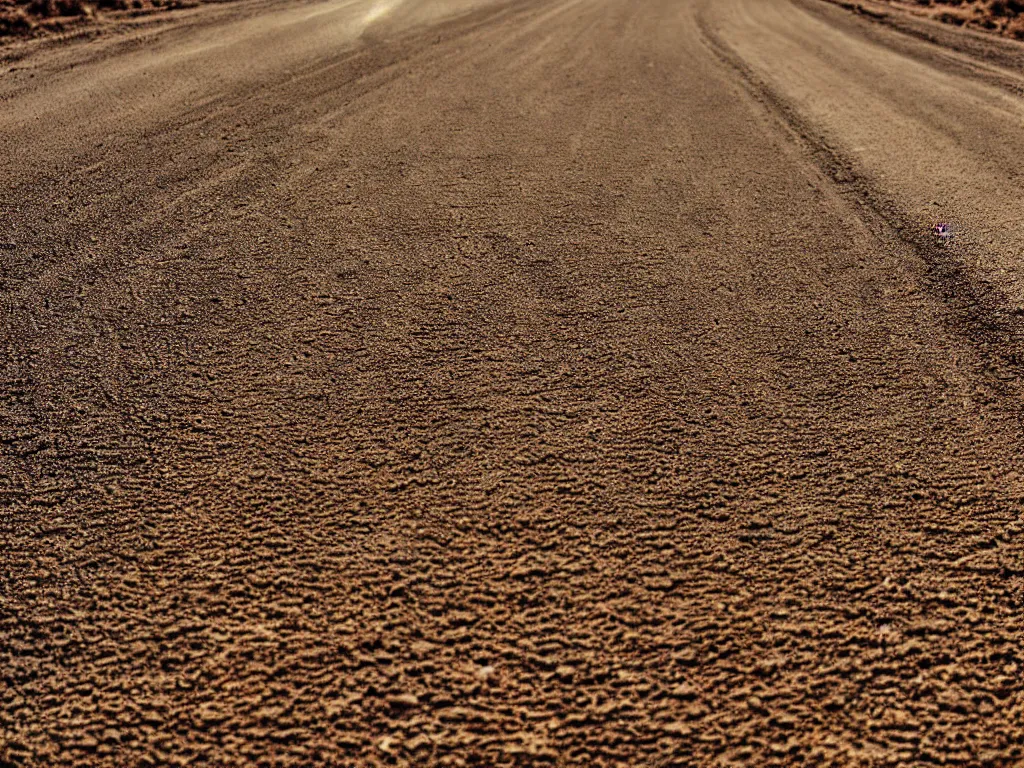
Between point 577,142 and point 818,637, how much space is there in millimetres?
4624

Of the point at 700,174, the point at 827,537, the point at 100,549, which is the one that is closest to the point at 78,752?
the point at 100,549

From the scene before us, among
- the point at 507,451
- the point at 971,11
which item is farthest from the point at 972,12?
the point at 507,451

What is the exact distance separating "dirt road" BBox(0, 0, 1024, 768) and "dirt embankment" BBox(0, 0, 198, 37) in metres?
6.22

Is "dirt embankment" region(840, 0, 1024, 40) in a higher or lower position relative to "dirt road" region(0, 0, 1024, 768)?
lower

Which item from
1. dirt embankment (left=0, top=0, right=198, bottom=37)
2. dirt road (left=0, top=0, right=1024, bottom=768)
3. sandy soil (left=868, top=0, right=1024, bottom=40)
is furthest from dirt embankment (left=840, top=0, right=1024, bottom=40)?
dirt embankment (left=0, top=0, right=198, bottom=37)

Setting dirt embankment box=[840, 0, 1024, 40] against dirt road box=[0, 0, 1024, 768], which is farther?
dirt embankment box=[840, 0, 1024, 40]

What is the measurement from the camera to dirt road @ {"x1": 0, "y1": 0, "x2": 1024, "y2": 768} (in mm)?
1949

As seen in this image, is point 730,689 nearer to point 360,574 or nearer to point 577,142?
point 360,574

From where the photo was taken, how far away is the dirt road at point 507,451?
6.40ft

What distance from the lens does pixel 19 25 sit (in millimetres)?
10844

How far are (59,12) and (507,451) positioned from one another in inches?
484

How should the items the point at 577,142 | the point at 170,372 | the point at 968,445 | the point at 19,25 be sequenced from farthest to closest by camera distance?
the point at 19,25
the point at 577,142
the point at 170,372
the point at 968,445

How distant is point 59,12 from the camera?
1185 centimetres

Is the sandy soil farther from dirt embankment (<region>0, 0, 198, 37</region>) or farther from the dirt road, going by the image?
dirt embankment (<region>0, 0, 198, 37</region>)
